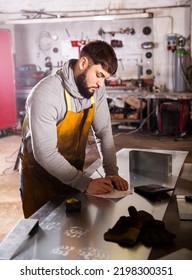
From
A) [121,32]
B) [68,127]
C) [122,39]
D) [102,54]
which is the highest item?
[121,32]

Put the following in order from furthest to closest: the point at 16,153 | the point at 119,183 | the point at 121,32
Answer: the point at 121,32 < the point at 16,153 < the point at 119,183

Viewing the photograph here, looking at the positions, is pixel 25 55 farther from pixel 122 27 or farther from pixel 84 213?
pixel 84 213

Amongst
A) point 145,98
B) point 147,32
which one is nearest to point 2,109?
point 145,98

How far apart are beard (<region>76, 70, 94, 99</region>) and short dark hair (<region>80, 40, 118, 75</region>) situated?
0.07m

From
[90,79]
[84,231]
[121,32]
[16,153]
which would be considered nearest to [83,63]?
[90,79]

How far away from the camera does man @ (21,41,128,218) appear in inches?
53.9

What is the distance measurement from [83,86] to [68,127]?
185 mm

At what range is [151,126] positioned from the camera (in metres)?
5.89

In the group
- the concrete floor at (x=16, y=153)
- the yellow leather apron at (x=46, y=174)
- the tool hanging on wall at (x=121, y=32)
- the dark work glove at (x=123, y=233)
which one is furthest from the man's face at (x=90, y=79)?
the tool hanging on wall at (x=121, y=32)

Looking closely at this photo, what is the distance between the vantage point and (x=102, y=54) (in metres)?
1.37

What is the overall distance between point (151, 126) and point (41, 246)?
498 centimetres

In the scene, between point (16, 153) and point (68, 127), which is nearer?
point (68, 127)

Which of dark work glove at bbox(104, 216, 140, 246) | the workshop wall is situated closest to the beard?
dark work glove at bbox(104, 216, 140, 246)

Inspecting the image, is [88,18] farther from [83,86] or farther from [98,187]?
[98,187]
